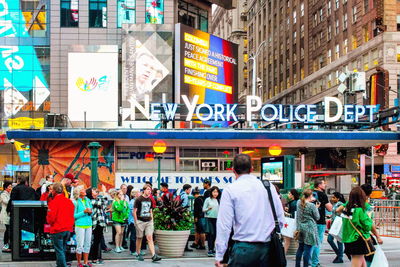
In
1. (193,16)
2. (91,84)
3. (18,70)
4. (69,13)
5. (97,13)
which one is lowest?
(91,84)

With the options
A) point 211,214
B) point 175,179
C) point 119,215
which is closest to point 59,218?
point 119,215

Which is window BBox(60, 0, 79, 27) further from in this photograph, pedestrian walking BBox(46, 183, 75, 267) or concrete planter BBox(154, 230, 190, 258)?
pedestrian walking BBox(46, 183, 75, 267)

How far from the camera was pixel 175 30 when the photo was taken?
4931 centimetres

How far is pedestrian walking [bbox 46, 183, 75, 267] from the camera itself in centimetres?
1259

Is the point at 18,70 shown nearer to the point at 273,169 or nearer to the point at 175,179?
the point at 175,179

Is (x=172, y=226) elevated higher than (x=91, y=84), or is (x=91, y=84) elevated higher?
(x=91, y=84)

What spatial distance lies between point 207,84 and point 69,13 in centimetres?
1327

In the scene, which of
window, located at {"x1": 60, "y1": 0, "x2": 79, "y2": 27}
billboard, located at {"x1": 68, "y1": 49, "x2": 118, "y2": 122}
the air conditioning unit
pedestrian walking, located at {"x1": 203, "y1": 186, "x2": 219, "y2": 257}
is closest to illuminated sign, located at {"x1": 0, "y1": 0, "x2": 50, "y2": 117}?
window, located at {"x1": 60, "y1": 0, "x2": 79, "y2": 27}

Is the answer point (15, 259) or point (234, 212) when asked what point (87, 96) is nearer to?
point (15, 259)

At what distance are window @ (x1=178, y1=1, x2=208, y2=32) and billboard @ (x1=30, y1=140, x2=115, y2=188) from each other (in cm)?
2653

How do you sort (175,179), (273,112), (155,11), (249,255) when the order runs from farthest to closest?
(155,11) → (273,112) → (175,179) → (249,255)

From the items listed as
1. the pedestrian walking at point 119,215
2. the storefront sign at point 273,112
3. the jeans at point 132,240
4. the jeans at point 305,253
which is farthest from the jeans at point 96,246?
the storefront sign at point 273,112

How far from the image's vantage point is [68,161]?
30969mm

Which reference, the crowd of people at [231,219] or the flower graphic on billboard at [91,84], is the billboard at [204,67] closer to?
the flower graphic on billboard at [91,84]
